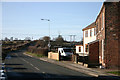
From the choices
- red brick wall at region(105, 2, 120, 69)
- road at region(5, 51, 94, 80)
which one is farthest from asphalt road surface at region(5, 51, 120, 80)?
red brick wall at region(105, 2, 120, 69)

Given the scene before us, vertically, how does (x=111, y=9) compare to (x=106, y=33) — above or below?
above

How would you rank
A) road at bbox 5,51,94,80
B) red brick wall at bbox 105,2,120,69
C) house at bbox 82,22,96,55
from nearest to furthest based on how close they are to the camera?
road at bbox 5,51,94,80, red brick wall at bbox 105,2,120,69, house at bbox 82,22,96,55

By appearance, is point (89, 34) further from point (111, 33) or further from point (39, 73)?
point (39, 73)

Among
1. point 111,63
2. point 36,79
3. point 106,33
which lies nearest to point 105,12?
point 106,33

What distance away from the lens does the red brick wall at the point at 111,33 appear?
22.1m

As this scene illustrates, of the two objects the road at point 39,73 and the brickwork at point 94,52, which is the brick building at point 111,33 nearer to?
the road at point 39,73

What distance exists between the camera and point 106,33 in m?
22.3

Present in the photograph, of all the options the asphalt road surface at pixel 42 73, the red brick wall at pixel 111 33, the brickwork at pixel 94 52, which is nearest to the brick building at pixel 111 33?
the red brick wall at pixel 111 33

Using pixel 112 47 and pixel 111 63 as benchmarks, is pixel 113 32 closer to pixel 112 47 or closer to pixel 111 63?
pixel 112 47

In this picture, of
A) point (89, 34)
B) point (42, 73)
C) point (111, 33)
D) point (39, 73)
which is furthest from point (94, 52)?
point (89, 34)

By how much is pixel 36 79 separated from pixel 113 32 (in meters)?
11.2

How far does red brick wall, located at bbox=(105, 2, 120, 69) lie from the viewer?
72.5ft

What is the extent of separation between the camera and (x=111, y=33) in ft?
73.4

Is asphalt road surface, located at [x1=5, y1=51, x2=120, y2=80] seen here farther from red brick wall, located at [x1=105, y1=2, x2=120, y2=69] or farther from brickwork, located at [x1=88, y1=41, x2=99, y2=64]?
brickwork, located at [x1=88, y1=41, x2=99, y2=64]
